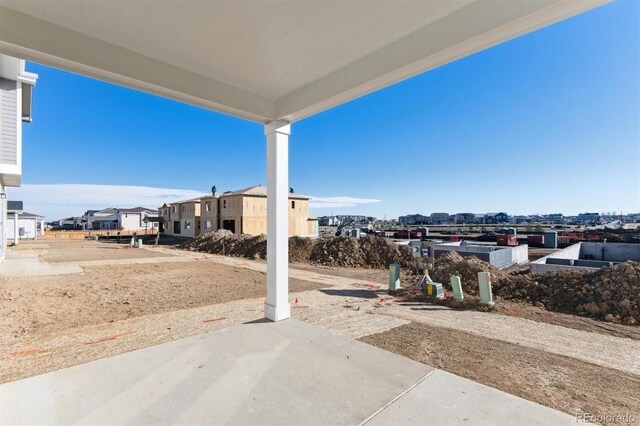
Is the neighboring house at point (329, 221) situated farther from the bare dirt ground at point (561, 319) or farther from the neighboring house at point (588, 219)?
the bare dirt ground at point (561, 319)

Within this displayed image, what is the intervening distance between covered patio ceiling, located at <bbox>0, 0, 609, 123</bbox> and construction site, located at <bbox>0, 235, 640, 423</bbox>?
11.7 ft

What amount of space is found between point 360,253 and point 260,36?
43.6 feet

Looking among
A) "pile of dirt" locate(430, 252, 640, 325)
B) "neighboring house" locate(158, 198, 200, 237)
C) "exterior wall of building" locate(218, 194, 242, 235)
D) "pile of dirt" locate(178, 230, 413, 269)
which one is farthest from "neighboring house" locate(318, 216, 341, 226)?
"pile of dirt" locate(430, 252, 640, 325)

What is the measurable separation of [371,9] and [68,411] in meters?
4.58

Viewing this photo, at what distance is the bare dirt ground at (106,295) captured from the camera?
231 inches

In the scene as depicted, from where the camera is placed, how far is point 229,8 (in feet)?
9.03

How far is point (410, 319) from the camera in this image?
6086 millimetres

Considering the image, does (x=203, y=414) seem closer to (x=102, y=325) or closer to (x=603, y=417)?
(x=603, y=417)

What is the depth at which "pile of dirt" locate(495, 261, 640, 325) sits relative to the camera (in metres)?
6.28

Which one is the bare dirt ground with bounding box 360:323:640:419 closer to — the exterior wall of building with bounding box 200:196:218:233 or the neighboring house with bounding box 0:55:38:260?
the neighboring house with bounding box 0:55:38:260

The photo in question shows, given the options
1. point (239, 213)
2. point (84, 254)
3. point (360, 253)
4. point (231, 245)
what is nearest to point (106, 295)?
point (360, 253)

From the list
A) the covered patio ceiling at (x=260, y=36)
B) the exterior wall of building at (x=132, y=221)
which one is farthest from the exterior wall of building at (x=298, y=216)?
the exterior wall of building at (x=132, y=221)

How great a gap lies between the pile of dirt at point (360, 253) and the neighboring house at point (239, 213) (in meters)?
12.9

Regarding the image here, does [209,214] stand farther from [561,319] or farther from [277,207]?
[561,319]
